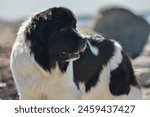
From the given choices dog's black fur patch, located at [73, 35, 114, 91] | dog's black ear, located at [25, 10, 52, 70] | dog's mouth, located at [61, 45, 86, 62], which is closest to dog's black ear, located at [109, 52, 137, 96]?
dog's black fur patch, located at [73, 35, 114, 91]

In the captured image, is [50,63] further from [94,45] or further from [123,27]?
[123,27]

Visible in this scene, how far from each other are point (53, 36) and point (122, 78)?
5.66 feet

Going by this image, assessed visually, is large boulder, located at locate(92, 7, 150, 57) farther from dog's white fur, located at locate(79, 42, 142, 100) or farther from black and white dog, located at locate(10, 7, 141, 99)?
black and white dog, located at locate(10, 7, 141, 99)

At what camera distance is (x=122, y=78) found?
36.8 feet

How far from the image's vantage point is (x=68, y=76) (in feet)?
33.5

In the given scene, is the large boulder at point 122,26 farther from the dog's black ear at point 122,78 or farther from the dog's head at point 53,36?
the dog's head at point 53,36

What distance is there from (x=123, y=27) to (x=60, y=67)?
1443cm

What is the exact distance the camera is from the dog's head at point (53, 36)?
392 inches

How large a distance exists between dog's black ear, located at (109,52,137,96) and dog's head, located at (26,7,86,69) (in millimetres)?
1262

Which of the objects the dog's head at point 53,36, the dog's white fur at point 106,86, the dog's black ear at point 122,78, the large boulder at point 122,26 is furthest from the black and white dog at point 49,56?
the large boulder at point 122,26

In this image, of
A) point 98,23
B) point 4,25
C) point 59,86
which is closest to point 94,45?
point 59,86

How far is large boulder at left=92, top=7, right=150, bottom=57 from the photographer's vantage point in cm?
2373

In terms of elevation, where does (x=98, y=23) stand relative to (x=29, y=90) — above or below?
below

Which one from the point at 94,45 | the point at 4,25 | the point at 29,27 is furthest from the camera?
the point at 4,25
